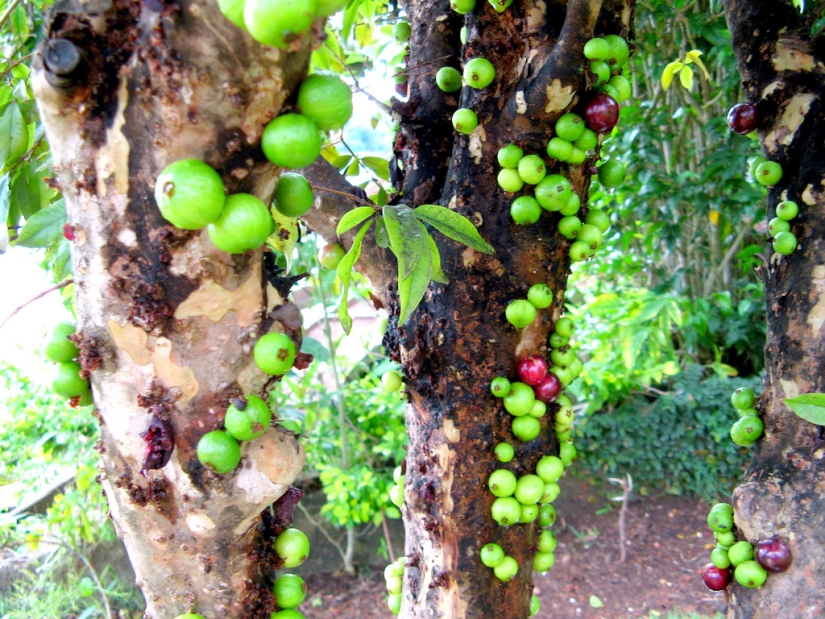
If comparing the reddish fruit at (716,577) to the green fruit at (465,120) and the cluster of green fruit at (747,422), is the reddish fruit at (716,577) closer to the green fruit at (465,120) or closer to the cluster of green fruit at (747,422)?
the cluster of green fruit at (747,422)

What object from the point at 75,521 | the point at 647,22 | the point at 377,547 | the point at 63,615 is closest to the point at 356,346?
the point at 377,547

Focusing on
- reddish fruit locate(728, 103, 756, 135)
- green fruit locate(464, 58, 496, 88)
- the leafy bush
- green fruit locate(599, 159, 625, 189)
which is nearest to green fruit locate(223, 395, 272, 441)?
green fruit locate(464, 58, 496, 88)

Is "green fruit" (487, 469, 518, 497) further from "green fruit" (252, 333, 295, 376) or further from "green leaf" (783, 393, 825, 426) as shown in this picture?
"green fruit" (252, 333, 295, 376)

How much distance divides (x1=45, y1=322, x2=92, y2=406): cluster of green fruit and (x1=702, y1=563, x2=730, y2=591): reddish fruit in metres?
1.97

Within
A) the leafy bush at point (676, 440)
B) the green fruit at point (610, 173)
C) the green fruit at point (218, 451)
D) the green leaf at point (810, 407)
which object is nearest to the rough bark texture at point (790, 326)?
the green leaf at point (810, 407)

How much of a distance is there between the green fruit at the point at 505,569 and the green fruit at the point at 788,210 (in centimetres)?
142

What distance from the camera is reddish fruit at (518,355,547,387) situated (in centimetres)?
181

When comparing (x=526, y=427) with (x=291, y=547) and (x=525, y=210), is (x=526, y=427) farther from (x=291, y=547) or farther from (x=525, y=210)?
(x=291, y=547)

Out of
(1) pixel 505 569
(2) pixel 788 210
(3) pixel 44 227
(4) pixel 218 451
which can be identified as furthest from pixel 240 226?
(2) pixel 788 210

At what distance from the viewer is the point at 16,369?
4.78m

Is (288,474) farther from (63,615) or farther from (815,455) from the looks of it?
(63,615)

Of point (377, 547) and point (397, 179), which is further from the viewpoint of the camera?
point (377, 547)

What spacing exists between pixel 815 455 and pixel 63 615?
4.41m

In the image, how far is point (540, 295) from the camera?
1.75m
